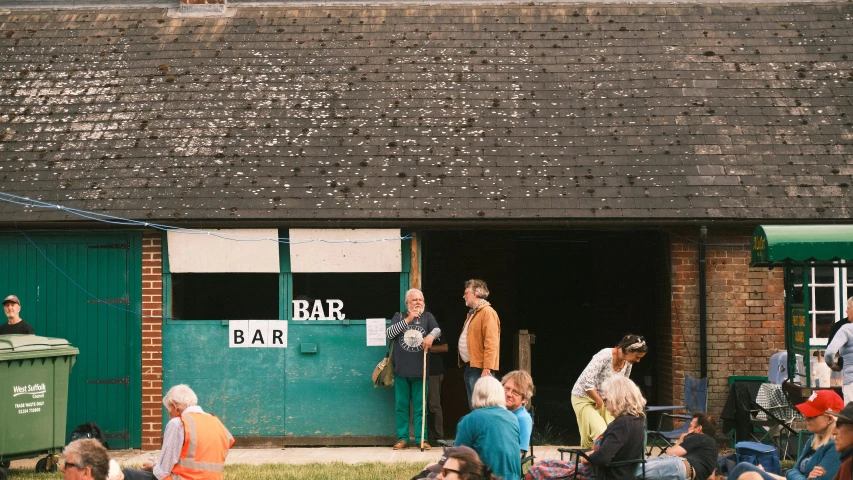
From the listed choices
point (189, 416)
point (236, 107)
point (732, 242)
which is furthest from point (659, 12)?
point (189, 416)

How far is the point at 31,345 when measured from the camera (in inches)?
416

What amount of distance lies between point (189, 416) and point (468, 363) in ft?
15.5

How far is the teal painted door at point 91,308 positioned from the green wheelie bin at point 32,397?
140 centimetres

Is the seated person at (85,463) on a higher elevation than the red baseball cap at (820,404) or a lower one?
lower

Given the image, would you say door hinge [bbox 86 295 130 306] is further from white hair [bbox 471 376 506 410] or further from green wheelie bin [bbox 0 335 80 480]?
white hair [bbox 471 376 506 410]

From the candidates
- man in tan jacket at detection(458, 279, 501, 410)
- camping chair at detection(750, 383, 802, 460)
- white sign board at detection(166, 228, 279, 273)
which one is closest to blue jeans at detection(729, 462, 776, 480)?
camping chair at detection(750, 383, 802, 460)

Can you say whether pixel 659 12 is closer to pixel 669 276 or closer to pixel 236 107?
pixel 669 276

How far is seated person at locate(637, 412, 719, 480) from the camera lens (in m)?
8.17

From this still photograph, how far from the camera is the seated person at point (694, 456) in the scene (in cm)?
817

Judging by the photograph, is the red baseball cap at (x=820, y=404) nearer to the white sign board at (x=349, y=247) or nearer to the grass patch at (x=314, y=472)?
the grass patch at (x=314, y=472)

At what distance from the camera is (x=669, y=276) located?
12570mm

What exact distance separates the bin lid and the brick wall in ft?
21.2

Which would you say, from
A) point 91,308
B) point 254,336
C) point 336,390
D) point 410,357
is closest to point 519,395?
point 410,357

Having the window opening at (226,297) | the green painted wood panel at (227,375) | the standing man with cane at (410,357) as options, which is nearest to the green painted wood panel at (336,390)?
the green painted wood panel at (227,375)
